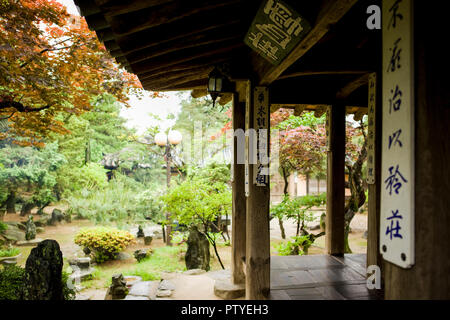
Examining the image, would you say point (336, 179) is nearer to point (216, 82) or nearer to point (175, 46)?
point (216, 82)

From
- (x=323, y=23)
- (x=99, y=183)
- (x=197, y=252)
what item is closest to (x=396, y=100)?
(x=323, y=23)

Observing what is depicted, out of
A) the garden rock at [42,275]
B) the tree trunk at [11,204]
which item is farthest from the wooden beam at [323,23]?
the tree trunk at [11,204]

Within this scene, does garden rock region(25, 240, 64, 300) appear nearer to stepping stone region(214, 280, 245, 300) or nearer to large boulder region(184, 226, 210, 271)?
stepping stone region(214, 280, 245, 300)

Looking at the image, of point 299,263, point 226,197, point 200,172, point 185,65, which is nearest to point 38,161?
point 200,172

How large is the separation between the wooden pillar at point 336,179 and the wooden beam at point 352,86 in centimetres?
15

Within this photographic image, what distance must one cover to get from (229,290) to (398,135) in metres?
2.97

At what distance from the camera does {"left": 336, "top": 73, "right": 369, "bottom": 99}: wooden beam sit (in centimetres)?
343

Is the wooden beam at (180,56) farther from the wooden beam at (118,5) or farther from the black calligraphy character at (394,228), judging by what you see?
the black calligraphy character at (394,228)

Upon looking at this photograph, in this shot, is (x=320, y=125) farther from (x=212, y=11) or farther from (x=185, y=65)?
(x=212, y=11)

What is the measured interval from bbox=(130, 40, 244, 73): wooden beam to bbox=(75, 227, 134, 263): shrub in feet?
20.8

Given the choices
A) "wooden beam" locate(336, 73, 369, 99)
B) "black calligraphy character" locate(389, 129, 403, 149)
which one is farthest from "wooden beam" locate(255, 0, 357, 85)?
"wooden beam" locate(336, 73, 369, 99)

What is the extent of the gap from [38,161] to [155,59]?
967cm

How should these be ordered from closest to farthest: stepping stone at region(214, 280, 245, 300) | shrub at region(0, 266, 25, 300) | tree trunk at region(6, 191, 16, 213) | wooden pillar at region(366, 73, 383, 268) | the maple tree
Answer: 1. wooden pillar at region(366, 73, 383, 268)
2. stepping stone at region(214, 280, 245, 300)
3. shrub at region(0, 266, 25, 300)
4. the maple tree
5. tree trunk at region(6, 191, 16, 213)

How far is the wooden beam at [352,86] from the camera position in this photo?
343 cm
